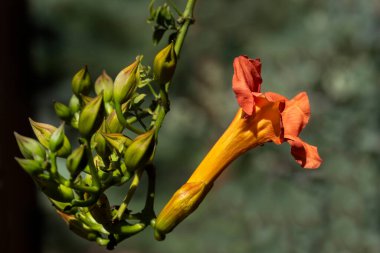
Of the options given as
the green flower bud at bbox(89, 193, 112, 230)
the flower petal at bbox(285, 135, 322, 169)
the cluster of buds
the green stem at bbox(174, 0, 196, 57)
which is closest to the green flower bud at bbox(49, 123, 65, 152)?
the cluster of buds

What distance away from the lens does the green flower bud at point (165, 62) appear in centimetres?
116

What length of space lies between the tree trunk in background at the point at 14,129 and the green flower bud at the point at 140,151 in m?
2.48

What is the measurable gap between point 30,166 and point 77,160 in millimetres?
61

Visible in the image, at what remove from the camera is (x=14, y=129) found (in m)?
3.58

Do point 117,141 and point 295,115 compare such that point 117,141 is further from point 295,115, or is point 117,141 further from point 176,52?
point 295,115

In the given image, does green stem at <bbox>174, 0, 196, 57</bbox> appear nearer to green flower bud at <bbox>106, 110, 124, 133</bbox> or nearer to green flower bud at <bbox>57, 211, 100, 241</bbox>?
green flower bud at <bbox>106, 110, 124, 133</bbox>

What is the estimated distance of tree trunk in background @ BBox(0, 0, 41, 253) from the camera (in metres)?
3.55

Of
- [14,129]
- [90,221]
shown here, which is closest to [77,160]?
[90,221]

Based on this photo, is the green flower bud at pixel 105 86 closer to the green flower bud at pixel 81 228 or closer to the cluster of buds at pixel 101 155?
the cluster of buds at pixel 101 155

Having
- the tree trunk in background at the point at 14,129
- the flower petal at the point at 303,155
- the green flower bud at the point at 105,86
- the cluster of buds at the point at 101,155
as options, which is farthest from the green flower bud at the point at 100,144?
the tree trunk in background at the point at 14,129

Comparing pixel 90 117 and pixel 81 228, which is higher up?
pixel 90 117

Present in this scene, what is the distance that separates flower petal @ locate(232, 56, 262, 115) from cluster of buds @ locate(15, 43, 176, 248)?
9cm

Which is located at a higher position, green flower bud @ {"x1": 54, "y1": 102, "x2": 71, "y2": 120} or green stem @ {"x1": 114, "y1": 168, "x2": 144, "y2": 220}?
green flower bud @ {"x1": 54, "y1": 102, "x2": 71, "y2": 120}

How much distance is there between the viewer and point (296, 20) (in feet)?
12.5
